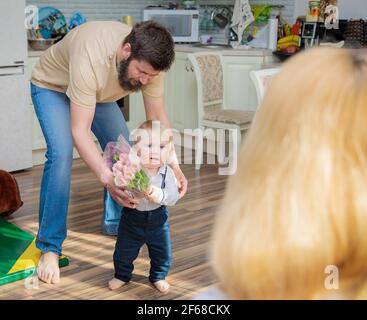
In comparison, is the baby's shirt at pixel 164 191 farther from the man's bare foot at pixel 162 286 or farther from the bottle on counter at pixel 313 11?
the bottle on counter at pixel 313 11

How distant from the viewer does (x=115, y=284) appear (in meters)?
2.90

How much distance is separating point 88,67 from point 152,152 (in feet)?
1.48

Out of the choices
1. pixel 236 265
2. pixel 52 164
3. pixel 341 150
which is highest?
pixel 341 150

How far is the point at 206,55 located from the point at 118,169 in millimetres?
2951

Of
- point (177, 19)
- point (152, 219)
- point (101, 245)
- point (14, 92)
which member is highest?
point (177, 19)

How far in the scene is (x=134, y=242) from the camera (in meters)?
2.77

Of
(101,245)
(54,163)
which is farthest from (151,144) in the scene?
(101,245)

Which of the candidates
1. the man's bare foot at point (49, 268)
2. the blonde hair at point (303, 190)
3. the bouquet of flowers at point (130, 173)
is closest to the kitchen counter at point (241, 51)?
the man's bare foot at point (49, 268)

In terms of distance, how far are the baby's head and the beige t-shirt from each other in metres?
0.24

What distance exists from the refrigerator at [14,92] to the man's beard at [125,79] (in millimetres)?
2222

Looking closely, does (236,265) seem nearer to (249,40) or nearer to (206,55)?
(206,55)

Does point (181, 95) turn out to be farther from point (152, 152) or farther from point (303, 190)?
point (303, 190)
